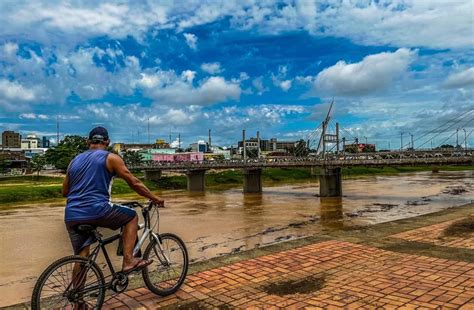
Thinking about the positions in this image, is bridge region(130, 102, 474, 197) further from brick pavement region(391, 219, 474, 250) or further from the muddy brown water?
brick pavement region(391, 219, 474, 250)

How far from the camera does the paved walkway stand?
6.84 m

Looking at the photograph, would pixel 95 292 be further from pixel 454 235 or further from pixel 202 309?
pixel 454 235

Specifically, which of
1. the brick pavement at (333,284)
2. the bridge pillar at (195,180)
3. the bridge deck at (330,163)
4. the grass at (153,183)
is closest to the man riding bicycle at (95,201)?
the brick pavement at (333,284)

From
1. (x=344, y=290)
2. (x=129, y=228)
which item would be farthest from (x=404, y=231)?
(x=129, y=228)

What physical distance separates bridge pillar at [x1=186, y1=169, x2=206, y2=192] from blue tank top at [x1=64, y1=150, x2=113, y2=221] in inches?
2032

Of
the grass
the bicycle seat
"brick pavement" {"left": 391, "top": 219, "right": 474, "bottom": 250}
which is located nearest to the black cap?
the bicycle seat

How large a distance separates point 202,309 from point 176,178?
203 ft

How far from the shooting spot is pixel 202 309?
3.90 meters

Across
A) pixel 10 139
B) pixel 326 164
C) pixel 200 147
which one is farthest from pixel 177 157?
pixel 10 139

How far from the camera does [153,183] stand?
58.9 meters

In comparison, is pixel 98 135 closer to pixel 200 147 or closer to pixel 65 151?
pixel 65 151

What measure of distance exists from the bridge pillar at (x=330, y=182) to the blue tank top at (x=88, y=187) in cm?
3855

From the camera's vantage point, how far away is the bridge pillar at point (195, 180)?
55.5 m

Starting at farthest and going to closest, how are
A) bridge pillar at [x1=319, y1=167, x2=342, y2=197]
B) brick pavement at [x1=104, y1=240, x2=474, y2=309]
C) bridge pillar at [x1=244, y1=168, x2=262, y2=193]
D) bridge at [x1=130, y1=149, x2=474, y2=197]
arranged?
bridge pillar at [x1=244, y1=168, x2=262, y2=193] < bridge pillar at [x1=319, y1=167, x2=342, y2=197] < bridge at [x1=130, y1=149, x2=474, y2=197] < brick pavement at [x1=104, y1=240, x2=474, y2=309]
